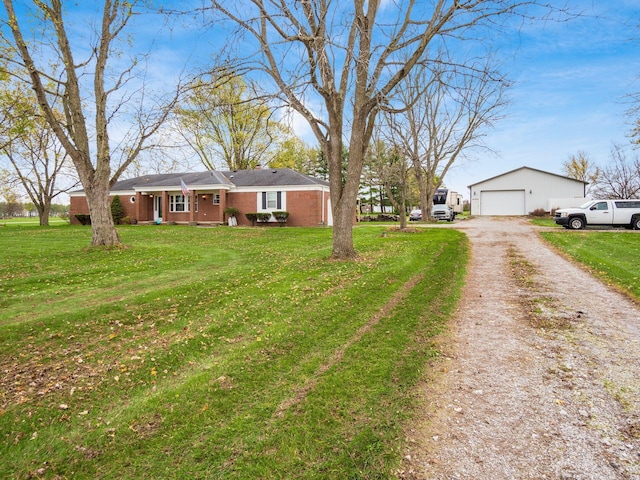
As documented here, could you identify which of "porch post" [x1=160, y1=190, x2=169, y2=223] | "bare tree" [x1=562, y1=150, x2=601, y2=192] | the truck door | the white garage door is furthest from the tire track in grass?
"bare tree" [x1=562, y1=150, x2=601, y2=192]

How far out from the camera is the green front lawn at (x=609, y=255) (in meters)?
7.33

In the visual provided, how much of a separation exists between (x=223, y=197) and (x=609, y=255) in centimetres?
2359

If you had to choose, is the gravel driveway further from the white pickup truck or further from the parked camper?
the parked camper

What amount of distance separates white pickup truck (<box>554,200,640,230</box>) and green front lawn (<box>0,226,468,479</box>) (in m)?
16.5

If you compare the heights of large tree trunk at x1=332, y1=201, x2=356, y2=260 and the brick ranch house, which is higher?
the brick ranch house

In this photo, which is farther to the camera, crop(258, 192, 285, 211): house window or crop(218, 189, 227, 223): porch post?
crop(218, 189, 227, 223): porch post

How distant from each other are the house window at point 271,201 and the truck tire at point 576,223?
719 inches

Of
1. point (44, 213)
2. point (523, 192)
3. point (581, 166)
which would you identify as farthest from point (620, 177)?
point (44, 213)

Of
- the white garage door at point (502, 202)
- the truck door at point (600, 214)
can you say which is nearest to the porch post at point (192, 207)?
the truck door at point (600, 214)

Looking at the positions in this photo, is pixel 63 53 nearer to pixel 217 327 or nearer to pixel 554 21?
pixel 217 327

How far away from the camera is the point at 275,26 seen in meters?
8.97

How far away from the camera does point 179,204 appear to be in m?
29.1

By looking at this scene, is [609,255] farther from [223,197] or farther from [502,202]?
[502,202]

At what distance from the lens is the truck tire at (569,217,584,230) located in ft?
64.2
